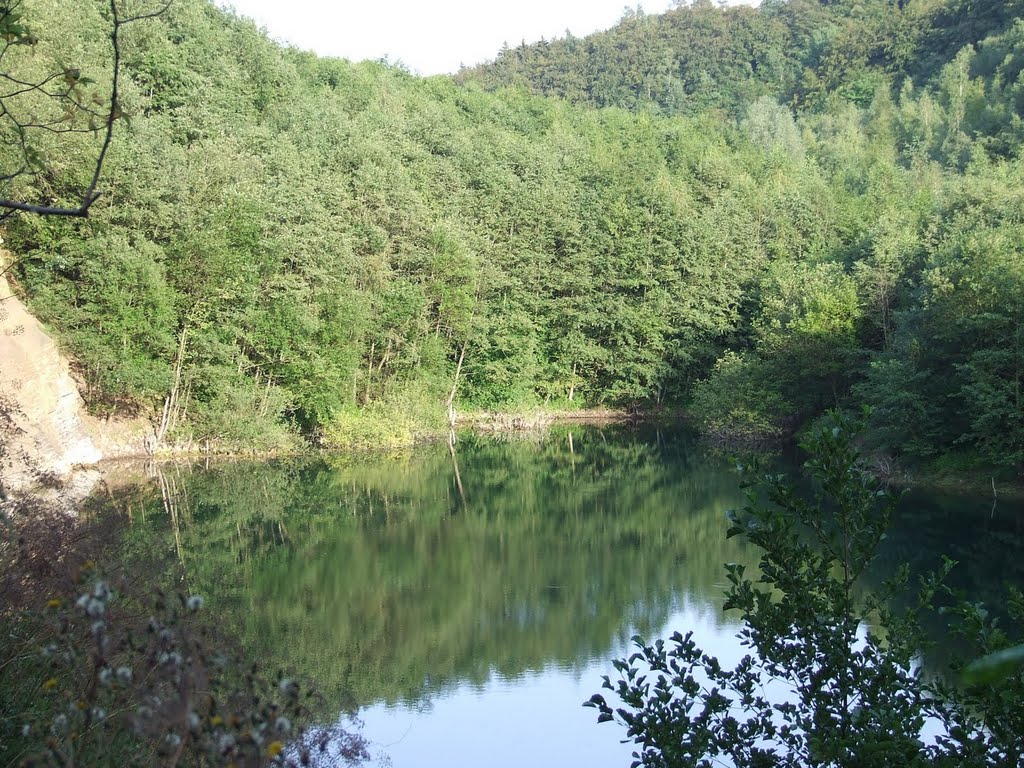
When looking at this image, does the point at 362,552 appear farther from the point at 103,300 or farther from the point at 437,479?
the point at 103,300

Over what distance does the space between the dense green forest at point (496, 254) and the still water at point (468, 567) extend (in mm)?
3505

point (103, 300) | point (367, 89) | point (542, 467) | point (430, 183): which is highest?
point (367, 89)

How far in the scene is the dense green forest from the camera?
88.6ft

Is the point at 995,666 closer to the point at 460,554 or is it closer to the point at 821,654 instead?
the point at 821,654

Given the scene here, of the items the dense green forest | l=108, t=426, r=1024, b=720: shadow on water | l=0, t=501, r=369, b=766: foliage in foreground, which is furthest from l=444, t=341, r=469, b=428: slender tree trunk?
l=0, t=501, r=369, b=766: foliage in foreground

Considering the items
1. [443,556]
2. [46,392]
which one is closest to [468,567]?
[443,556]

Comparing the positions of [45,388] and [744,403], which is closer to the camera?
[45,388]

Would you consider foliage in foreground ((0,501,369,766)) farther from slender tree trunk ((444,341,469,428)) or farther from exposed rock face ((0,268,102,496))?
slender tree trunk ((444,341,469,428))

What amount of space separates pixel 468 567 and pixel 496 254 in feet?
80.6

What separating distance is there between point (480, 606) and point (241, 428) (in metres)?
13.8

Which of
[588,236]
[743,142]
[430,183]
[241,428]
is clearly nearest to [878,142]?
[743,142]

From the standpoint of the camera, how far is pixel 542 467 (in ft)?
103

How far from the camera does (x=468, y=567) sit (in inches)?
795

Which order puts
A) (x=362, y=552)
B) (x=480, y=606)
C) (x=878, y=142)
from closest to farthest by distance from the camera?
(x=480, y=606), (x=362, y=552), (x=878, y=142)
